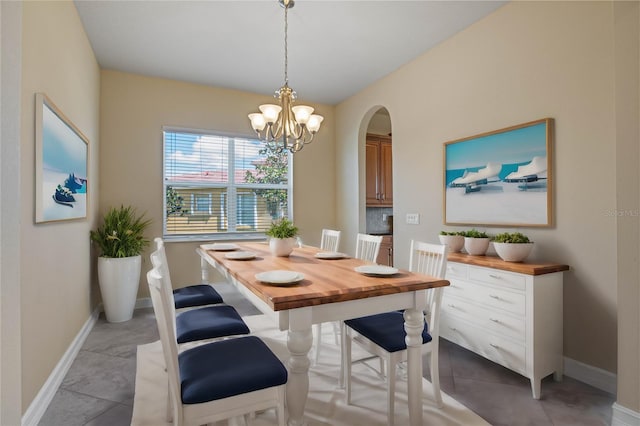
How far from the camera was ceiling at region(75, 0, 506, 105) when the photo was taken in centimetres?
272

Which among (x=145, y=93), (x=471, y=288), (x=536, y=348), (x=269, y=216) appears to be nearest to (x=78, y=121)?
(x=145, y=93)

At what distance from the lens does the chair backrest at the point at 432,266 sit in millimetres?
1904

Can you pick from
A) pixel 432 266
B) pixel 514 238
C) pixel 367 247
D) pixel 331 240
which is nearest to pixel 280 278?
pixel 432 266

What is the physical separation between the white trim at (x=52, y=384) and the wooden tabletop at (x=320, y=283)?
1.21 m

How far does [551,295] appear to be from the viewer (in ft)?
7.16

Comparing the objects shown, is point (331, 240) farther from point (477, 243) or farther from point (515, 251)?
point (515, 251)

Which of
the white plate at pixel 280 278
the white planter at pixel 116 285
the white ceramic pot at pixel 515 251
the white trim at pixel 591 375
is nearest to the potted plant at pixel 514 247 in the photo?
the white ceramic pot at pixel 515 251

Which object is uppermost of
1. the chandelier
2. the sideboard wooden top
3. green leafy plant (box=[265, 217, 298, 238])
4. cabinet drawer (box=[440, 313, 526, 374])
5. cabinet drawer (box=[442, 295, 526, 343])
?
the chandelier

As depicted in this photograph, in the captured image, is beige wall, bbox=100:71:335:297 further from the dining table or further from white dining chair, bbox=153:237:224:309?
the dining table

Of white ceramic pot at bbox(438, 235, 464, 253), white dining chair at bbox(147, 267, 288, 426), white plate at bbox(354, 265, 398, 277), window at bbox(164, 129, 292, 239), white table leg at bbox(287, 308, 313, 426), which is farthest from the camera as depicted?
window at bbox(164, 129, 292, 239)

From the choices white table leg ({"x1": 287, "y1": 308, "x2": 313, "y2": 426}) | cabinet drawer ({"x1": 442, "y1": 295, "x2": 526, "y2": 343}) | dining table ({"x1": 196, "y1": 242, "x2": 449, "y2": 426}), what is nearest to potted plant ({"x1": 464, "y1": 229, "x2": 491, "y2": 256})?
cabinet drawer ({"x1": 442, "y1": 295, "x2": 526, "y2": 343})

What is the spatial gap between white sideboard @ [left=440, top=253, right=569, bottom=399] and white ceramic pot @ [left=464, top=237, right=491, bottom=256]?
13cm

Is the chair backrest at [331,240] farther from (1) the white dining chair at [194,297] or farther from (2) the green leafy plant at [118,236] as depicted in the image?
(2) the green leafy plant at [118,236]

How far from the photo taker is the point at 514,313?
2168mm
